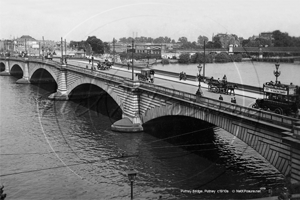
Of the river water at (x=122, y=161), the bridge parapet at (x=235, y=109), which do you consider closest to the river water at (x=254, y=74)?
the river water at (x=122, y=161)

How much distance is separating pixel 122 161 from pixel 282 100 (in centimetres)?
1238

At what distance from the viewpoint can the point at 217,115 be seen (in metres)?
25.2

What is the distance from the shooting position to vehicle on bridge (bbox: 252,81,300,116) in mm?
Answer: 21839

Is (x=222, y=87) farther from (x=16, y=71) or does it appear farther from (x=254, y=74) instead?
(x=16, y=71)

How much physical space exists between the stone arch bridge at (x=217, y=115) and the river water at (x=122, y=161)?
65.3 inches

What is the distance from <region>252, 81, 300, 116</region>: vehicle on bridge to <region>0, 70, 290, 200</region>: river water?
14.1 feet

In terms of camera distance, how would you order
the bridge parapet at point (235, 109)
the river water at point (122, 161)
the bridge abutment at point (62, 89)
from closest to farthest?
the bridge parapet at point (235, 109), the river water at point (122, 161), the bridge abutment at point (62, 89)

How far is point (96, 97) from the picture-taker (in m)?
58.9

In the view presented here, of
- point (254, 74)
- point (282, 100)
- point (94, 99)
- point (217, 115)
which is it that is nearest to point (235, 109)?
point (217, 115)

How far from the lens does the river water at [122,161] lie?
75.9 feet

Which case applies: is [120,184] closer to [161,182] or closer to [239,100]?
[161,182]

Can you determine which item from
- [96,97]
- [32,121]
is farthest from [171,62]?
[32,121]

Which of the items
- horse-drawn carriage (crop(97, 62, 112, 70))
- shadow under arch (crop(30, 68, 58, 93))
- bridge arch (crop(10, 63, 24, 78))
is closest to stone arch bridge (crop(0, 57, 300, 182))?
horse-drawn carriage (crop(97, 62, 112, 70))

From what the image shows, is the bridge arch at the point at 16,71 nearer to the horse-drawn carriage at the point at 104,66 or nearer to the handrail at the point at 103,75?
the handrail at the point at 103,75
